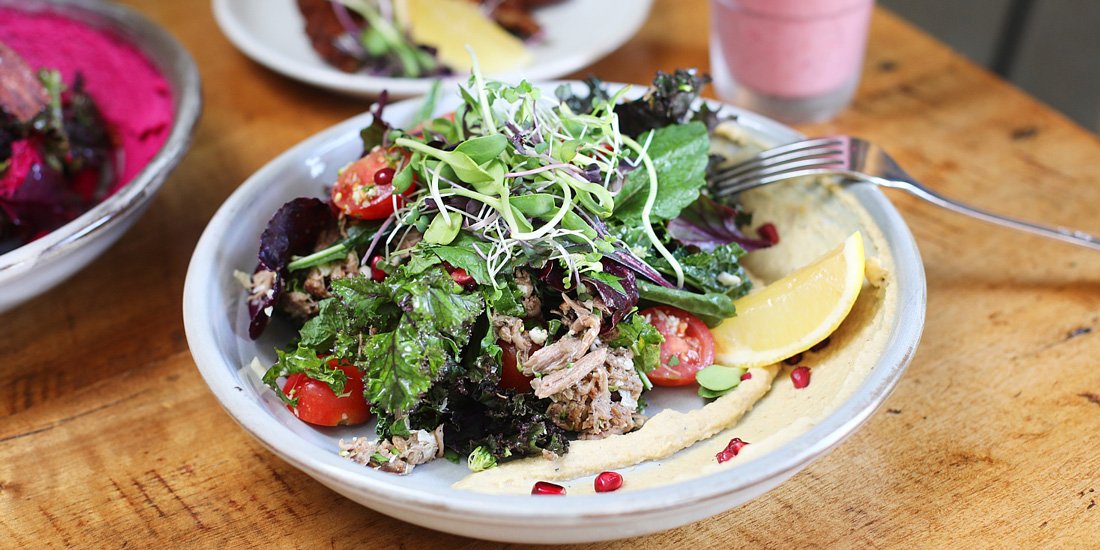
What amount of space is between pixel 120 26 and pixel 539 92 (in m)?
1.71

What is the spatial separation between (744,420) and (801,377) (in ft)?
0.54

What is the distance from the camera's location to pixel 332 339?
6.24 ft

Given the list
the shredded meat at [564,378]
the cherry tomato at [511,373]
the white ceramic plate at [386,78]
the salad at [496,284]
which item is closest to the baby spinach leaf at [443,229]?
the salad at [496,284]

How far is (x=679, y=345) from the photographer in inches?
78.3

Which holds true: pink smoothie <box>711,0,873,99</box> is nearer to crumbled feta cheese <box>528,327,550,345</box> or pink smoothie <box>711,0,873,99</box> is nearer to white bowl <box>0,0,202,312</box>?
crumbled feta cheese <box>528,327,550,345</box>

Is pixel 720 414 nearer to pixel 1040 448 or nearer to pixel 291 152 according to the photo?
pixel 1040 448

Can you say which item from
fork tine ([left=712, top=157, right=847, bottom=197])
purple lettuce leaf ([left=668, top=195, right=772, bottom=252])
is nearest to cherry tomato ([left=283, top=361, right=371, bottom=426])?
purple lettuce leaf ([left=668, top=195, right=772, bottom=252])

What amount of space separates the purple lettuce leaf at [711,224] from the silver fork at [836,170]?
0.10 m

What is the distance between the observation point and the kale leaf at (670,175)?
6.84 feet

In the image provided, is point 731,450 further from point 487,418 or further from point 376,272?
point 376,272

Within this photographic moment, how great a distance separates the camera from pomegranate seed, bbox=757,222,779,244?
7.55 ft

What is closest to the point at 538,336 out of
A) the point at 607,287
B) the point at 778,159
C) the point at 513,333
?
the point at 513,333

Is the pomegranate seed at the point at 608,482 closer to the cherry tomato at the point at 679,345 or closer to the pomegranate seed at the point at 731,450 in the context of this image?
the pomegranate seed at the point at 731,450

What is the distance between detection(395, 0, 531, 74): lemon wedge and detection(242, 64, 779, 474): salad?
1249 millimetres
